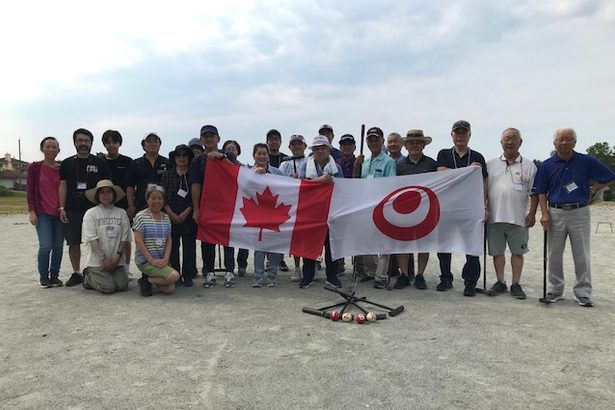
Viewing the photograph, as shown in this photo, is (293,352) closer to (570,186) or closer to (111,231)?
(111,231)

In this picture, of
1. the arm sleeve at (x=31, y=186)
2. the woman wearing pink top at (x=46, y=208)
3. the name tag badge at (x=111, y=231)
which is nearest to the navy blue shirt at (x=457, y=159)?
the name tag badge at (x=111, y=231)

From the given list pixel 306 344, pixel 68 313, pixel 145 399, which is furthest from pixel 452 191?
pixel 68 313

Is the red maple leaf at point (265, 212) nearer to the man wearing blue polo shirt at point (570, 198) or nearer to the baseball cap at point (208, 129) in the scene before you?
the baseball cap at point (208, 129)

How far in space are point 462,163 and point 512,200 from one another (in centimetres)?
87

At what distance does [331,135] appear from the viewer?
849 centimetres

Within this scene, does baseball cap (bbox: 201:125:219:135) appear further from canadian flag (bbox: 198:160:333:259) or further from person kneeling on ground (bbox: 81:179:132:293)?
person kneeling on ground (bbox: 81:179:132:293)

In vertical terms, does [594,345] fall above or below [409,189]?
below

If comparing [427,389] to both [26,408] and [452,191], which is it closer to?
[26,408]

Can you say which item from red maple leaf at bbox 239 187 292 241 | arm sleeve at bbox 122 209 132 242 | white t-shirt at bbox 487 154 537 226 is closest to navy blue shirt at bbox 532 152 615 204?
white t-shirt at bbox 487 154 537 226

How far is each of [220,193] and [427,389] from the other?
4.44 m

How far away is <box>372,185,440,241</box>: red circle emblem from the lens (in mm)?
6418

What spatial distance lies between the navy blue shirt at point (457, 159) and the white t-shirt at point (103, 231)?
15.4ft

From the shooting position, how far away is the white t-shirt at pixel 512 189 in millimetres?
5934

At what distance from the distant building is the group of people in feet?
235
